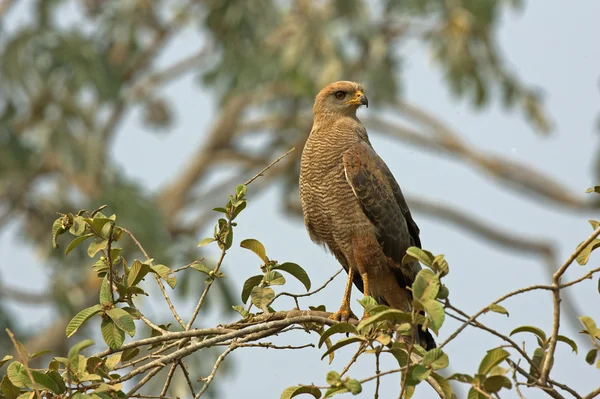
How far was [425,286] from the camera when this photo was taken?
2.85 meters

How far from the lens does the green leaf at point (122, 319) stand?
130 inches

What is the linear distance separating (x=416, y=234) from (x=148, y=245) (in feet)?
28.1

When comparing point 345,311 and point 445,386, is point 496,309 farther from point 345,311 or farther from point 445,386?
point 345,311

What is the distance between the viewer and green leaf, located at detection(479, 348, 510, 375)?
9.33 ft

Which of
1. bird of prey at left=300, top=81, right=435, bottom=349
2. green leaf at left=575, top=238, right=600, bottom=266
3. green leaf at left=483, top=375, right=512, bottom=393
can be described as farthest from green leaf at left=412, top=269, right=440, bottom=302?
bird of prey at left=300, top=81, right=435, bottom=349

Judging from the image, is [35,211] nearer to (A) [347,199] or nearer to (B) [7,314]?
(B) [7,314]

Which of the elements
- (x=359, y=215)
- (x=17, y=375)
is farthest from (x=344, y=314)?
(x=17, y=375)

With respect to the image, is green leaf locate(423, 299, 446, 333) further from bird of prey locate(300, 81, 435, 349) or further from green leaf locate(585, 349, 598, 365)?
bird of prey locate(300, 81, 435, 349)

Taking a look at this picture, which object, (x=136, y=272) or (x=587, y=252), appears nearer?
(x=587, y=252)

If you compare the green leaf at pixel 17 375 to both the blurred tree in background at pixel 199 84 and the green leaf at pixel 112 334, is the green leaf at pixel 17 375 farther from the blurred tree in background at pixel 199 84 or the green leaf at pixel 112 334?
the blurred tree in background at pixel 199 84

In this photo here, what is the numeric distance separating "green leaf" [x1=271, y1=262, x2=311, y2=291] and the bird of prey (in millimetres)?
915

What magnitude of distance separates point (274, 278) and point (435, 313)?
1037 mm

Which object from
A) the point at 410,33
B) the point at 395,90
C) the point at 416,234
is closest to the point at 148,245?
the point at 395,90

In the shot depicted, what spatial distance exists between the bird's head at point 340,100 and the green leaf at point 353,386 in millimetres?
2609
